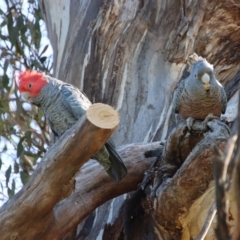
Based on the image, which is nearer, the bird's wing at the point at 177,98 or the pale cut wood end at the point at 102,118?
the pale cut wood end at the point at 102,118

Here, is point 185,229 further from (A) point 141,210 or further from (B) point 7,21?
(B) point 7,21

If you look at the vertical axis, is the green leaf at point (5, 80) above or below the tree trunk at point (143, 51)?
below

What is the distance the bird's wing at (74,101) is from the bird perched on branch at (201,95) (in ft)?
1.60

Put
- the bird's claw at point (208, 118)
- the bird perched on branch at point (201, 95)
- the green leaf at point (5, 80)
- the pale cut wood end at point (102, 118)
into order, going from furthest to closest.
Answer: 1. the green leaf at point (5, 80)
2. the bird perched on branch at point (201, 95)
3. the bird's claw at point (208, 118)
4. the pale cut wood end at point (102, 118)

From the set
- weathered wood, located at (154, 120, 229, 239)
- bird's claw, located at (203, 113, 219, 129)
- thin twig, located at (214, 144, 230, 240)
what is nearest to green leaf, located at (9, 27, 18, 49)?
bird's claw, located at (203, 113, 219, 129)

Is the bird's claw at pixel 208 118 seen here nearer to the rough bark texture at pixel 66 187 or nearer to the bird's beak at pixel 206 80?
the bird's beak at pixel 206 80

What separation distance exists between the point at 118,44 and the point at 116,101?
338mm

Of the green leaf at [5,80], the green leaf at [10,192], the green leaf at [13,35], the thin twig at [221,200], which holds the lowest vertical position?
the green leaf at [10,192]

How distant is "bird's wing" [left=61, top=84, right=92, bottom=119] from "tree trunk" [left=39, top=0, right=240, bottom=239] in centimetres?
49

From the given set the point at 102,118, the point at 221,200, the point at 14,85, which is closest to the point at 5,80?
the point at 14,85

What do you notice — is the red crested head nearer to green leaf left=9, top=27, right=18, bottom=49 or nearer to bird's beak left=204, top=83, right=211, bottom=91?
bird's beak left=204, top=83, right=211, bottom=91

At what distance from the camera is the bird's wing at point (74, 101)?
2541mm

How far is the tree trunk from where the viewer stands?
314 centimetres

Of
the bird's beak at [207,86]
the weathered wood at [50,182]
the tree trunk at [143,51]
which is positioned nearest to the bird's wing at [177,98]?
the bird's beak at [207,86]
